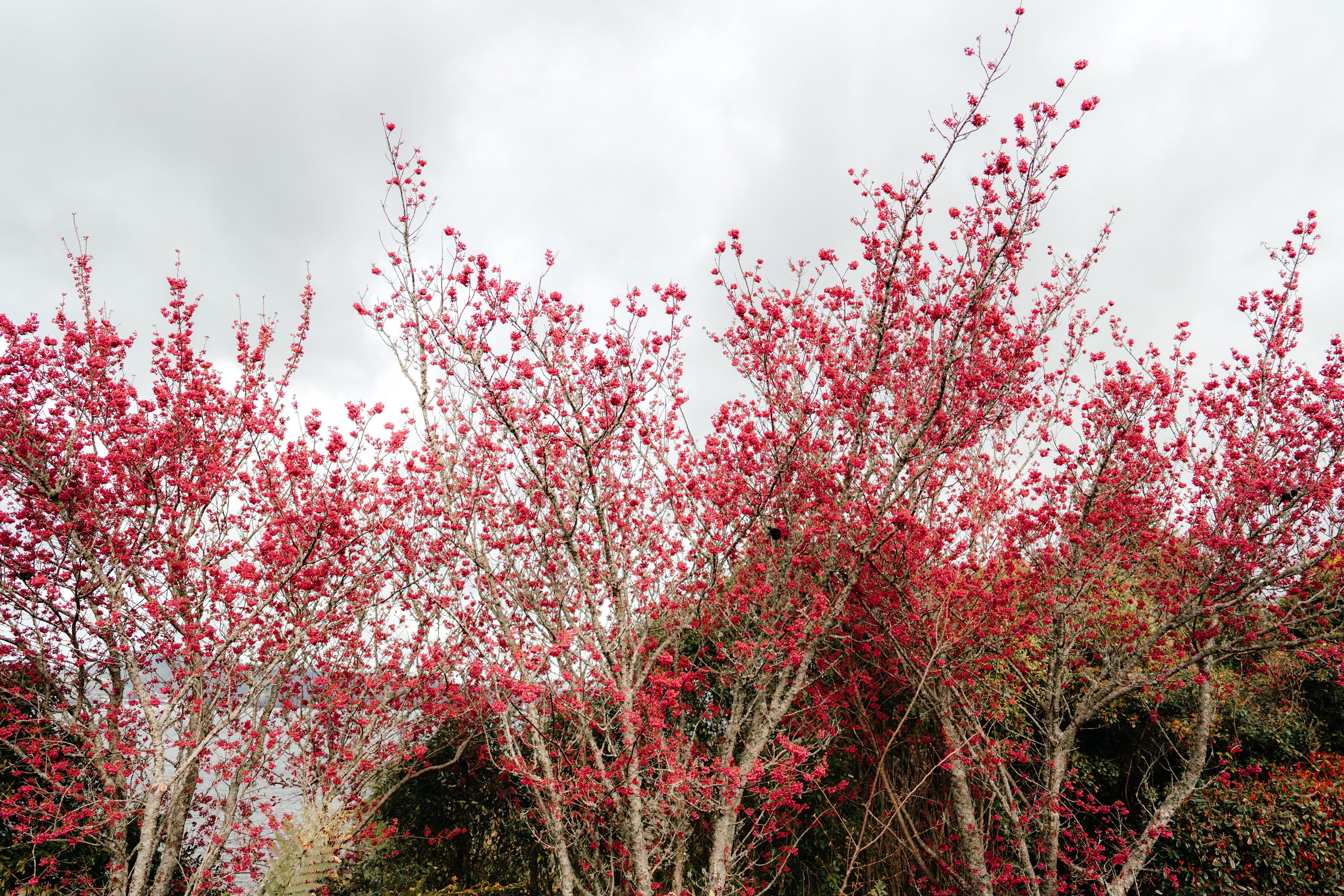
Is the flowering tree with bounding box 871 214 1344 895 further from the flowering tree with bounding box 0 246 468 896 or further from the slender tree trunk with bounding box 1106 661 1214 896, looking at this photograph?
the flowering tree with bounding box 0 246 468 896

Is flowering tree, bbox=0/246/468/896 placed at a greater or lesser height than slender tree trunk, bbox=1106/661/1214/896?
greater

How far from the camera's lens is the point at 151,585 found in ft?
20.8

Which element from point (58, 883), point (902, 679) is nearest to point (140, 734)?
point (58, 883)

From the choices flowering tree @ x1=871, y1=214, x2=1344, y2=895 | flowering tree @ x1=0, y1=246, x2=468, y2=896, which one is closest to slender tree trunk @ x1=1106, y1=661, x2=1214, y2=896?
flowering tree @ x1=871, y1=214, x2=1344, y2=895

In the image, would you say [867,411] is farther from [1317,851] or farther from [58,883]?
[58,883]

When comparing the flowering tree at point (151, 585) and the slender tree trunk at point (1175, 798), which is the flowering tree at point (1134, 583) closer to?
the slender tree trunk at point (1175, 798)

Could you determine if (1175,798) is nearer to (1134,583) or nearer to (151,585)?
(1134,583)

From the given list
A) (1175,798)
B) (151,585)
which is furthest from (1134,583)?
(151,585)

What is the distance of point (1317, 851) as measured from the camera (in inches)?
267

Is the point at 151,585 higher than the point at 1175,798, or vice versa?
the point at 151,585

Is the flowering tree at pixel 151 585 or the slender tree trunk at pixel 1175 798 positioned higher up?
the flowering tree at pixel 151 585

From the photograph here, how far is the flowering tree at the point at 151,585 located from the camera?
589 cm

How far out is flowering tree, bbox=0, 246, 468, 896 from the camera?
5.89 metres

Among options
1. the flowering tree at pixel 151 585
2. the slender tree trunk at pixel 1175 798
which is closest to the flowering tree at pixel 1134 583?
the slender tree trunk at pixel 1175 798
